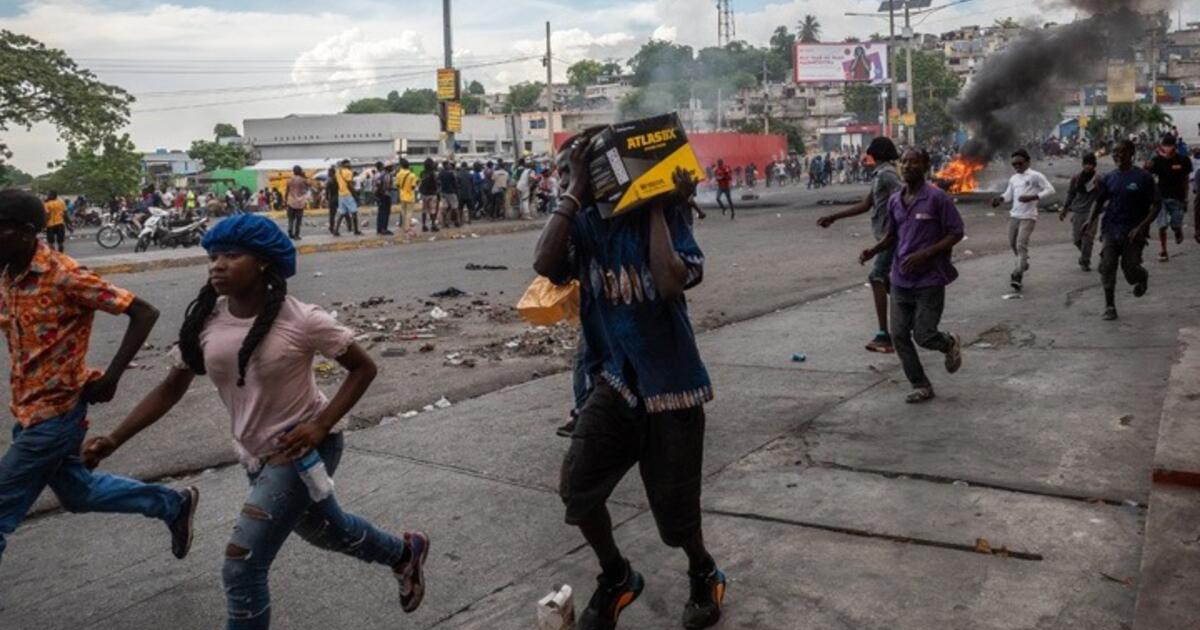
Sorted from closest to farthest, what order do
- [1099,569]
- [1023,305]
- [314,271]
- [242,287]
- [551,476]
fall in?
[242,287] < [1099,569] < [551,476] < [1023,305] < [314,271]

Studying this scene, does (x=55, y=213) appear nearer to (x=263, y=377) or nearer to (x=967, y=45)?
(x=263, y=377)

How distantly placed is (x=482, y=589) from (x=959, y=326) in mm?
6551

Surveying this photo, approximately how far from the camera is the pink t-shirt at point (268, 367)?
303cm

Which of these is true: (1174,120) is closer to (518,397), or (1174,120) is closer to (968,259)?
(968,259)

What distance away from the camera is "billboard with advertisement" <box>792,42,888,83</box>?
70.8 m

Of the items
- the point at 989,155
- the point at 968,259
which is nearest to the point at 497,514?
the point at 968,259

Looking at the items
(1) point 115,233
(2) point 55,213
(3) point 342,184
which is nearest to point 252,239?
(3) point 342,184

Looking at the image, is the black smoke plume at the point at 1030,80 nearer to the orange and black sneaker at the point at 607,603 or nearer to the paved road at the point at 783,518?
the paved road at the point at 783,518

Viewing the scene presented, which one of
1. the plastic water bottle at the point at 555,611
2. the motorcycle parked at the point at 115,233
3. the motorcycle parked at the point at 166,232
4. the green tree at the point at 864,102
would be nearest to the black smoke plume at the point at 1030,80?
the motorcycle parked at the point at 166,232

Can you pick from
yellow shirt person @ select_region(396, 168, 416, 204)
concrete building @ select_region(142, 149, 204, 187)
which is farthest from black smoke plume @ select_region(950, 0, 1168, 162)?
concrete building @ select_region(142, 149, 204, 187)

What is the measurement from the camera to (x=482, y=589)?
3.88 meters

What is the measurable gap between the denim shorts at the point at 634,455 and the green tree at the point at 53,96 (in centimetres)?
3319

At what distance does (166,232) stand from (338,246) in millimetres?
4413

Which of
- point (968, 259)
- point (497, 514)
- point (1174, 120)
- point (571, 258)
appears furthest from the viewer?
point (1174, 120)
